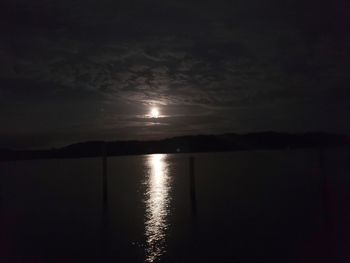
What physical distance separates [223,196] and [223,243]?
18014mm

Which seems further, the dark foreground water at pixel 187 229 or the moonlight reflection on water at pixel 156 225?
the moonlight reflection on water at pixel 156 225

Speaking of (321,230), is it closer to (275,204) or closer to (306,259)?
(306,259)

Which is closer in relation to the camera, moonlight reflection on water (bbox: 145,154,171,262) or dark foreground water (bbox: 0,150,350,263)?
dark foreground water (bbox: 0,150,350,263)

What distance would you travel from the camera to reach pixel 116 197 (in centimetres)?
4003

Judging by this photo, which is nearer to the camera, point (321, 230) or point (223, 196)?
point (321, 230)

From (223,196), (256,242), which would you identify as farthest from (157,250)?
(223,196)

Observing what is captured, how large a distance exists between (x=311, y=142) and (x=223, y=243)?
162740 millimetres

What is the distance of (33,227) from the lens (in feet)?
83.6

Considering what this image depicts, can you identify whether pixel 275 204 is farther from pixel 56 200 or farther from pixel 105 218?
pixel 56 200

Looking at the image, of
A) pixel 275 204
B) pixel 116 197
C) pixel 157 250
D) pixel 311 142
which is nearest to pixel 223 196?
pixel 275 204

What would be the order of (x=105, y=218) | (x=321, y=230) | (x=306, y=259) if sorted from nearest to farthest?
1. (x=306, y=259)
2. (x=321, y=230)
3. (x=105, y=218)

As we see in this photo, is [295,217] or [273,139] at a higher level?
[273,139]

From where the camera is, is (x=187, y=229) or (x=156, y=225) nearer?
(x=187, y=229)

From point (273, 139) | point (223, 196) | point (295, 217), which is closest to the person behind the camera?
point (295, 217)
